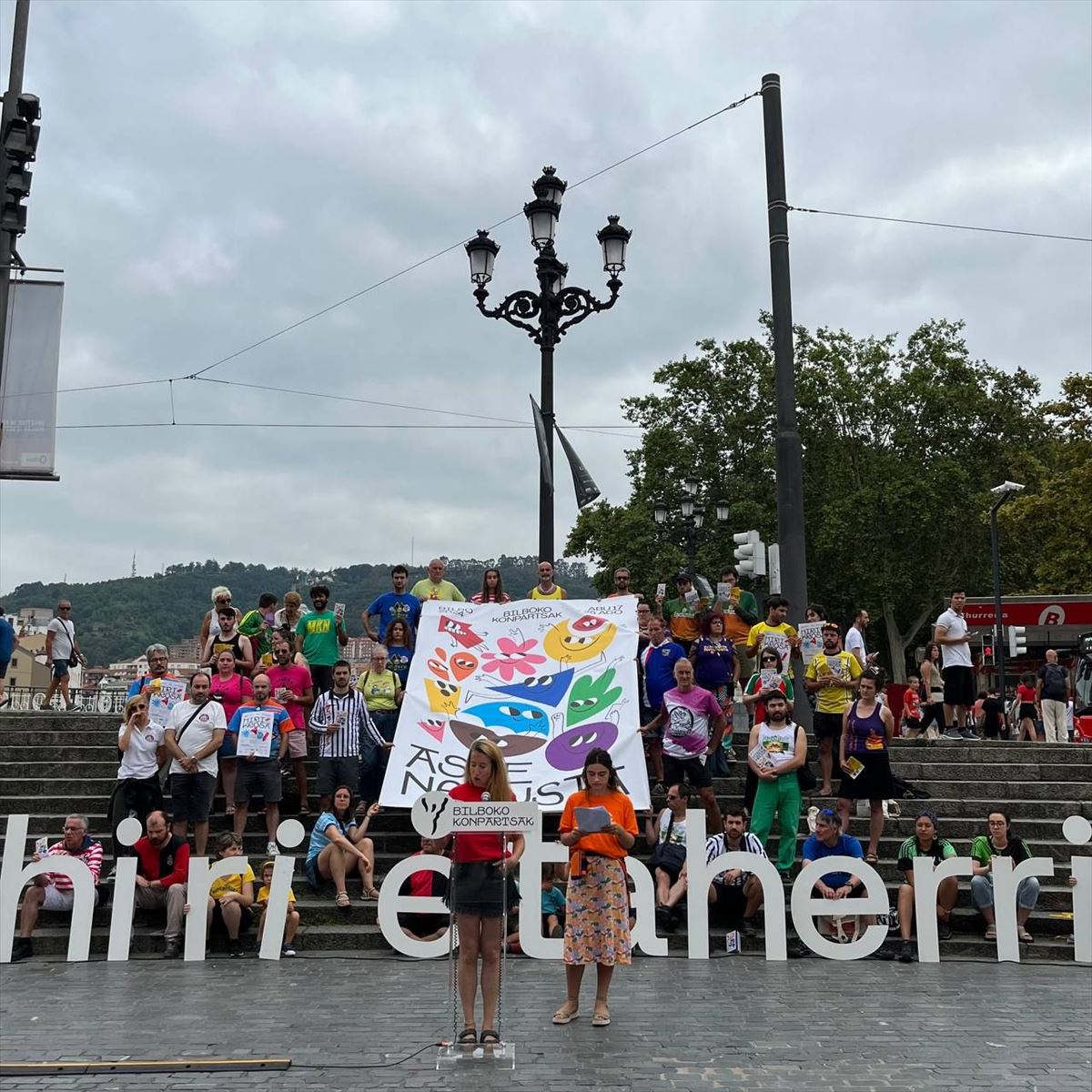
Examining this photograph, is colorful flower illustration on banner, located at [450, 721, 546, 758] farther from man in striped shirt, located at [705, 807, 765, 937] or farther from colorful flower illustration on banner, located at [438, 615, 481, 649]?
man in striped shirt, located at [705, 807, 765, 937]

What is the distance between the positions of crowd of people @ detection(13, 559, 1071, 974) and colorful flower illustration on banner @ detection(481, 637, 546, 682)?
867 millimetres

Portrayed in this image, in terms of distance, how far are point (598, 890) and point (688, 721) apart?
376 centimetres

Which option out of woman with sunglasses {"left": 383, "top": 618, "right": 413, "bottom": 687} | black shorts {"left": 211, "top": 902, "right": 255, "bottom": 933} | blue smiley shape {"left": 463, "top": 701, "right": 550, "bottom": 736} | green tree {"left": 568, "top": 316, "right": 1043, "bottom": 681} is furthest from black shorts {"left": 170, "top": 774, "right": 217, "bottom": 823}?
green tree {"left": 568, "top": 316, "right": 1043, "bottom": 681}

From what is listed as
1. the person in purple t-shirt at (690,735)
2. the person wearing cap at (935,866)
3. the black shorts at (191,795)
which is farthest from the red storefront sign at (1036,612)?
the black shorts at (191,795)

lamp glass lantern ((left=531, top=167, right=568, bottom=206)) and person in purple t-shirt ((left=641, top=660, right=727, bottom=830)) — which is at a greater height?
lamp glass lantern ((left=531, top=167, right=568, bottom=206))

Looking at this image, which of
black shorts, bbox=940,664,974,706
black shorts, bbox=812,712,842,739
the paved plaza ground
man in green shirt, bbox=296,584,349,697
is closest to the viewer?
the paved plaza ground

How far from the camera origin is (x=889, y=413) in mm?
43156

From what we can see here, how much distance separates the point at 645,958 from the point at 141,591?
2829 inches

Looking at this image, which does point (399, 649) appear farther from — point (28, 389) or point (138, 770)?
point (28, 389)

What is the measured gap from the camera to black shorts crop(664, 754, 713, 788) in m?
11.0

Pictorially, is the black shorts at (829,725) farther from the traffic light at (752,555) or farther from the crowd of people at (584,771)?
the traffic light at (752,555)

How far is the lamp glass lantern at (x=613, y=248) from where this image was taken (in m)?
13.5

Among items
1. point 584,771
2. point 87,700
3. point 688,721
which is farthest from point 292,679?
point 87,700

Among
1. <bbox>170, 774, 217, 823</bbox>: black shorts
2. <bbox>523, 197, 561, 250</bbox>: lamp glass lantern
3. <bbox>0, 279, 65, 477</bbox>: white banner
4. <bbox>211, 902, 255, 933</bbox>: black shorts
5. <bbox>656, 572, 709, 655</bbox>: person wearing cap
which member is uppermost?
Result: <bbox>523, 197, 561, 250</bbox>: lamp glass lantern
